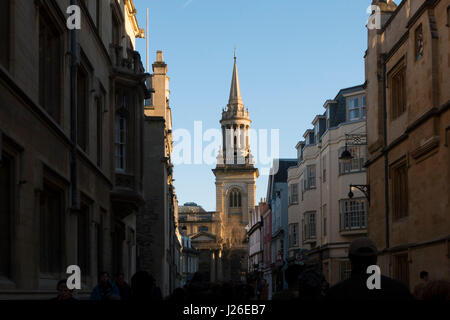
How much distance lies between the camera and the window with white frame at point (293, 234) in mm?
55938

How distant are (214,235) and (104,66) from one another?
150733 millimetres

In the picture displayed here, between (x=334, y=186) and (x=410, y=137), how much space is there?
860 inches

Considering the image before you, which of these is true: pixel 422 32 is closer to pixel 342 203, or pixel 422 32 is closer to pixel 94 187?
pixel 94 187

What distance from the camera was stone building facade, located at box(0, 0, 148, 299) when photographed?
1178 centimetres

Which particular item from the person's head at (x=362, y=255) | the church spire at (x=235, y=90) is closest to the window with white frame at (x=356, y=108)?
the person's head at (x=362, y=255)

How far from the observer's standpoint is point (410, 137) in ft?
73.2

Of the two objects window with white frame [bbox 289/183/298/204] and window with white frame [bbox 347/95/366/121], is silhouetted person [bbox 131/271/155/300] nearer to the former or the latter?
window with white frame [bbox 347/95/366/121]

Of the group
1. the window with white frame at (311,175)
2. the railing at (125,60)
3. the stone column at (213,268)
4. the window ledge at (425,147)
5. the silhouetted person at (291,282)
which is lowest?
the stone column at (213,268)

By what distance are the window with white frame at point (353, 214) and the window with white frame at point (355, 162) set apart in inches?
69.5

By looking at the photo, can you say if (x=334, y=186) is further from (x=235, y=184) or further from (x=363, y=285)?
(x=235, y=184)

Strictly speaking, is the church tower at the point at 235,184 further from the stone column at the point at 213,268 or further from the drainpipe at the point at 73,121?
the drainpipe at the point at 73,121

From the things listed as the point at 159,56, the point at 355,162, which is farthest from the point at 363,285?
the point at 159,56

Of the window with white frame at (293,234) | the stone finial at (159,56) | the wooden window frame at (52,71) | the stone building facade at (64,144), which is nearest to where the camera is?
the stone building facade at (64,144)
